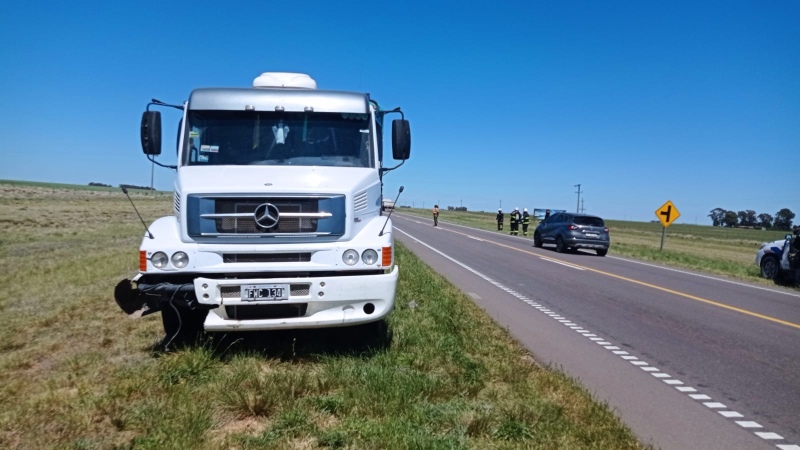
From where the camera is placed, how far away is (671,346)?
7.49 meters

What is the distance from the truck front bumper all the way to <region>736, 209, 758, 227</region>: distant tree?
533ft

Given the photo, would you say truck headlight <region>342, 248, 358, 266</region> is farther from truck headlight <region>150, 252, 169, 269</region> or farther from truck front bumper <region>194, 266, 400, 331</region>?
truck headlight <region>150, 252, 169, 269</region>

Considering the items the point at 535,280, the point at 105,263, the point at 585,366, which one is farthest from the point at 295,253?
the point at 105,263

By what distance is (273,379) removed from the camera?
4.93 metres

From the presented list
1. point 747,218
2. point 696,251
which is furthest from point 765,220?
point 696,251

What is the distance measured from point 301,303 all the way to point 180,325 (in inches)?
52.9

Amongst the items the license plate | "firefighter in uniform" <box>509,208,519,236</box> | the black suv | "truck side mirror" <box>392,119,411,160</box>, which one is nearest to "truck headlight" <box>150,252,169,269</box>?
the license plate

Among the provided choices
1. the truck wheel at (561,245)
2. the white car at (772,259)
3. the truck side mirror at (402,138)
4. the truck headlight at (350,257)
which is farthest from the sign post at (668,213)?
the truck headlight at (350,257)

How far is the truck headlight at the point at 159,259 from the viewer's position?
18.9ft

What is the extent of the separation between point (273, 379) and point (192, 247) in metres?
1.67

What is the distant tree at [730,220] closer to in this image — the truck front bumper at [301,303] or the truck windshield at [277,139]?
the truck windshield at [277,139]

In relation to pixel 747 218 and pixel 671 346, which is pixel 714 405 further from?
pixel 747 218

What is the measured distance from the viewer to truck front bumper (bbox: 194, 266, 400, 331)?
222 inches

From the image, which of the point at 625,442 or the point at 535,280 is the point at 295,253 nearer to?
the point at 625,442
